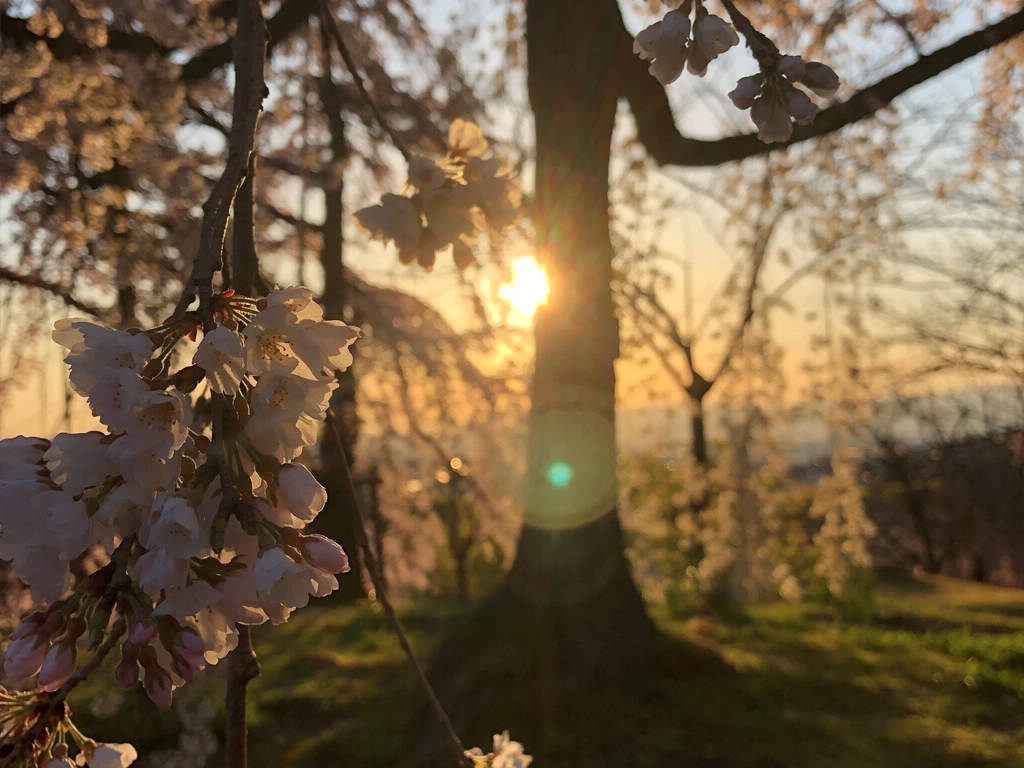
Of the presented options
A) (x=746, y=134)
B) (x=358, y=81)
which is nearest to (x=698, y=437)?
(x=746, y=134)

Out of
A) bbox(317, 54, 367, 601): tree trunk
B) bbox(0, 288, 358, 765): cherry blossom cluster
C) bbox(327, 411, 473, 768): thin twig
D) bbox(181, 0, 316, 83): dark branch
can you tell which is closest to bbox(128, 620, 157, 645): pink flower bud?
bbox(0, 288, 358, 765): cherry blossom cluster

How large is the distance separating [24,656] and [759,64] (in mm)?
1051

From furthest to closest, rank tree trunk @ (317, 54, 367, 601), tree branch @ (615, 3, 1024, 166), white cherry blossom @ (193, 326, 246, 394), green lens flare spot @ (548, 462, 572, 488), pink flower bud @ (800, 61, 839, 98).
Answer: tree trunk @ (317, 54, 367, 601) < green lens flare spot @ (548, 462, 572, 488) < tree branch @ (615, 3, 1024, 166) < pink flower bud @ (800, 61, 839, 98) < white cherry blossom @ (193, 326, 246, 394)

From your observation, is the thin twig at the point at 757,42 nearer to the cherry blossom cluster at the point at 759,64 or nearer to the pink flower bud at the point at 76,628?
the cherry blossom cluster at the point at 759,64

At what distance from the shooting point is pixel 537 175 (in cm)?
414

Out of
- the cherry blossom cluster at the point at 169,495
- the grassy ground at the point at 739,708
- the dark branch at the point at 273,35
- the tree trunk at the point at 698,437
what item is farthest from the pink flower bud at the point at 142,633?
the tree trunk at the point at 698,437

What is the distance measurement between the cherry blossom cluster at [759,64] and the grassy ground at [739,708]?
2910mm

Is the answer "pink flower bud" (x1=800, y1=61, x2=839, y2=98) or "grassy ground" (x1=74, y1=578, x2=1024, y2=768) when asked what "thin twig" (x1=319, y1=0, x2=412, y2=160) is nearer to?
"pink flower bud" (x1=800, y1=61, x2=839, y2=98)

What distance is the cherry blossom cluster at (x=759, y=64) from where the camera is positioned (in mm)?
1029

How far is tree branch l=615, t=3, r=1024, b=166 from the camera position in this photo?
390 cm

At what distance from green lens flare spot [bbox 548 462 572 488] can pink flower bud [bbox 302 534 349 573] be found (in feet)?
11.2

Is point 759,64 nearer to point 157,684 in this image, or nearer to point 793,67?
point 793,67

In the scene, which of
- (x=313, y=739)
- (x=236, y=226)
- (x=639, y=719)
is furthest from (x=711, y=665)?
(x=236, y=226)

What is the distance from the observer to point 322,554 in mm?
698
